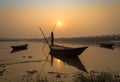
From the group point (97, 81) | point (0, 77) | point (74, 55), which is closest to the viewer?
point (97, 81)

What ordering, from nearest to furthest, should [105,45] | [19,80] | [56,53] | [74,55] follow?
[19,80] → [74,55] → [56,53] → [105,45]

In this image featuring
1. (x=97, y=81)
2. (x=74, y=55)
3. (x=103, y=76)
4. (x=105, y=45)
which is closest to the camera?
(x=97, y=81)

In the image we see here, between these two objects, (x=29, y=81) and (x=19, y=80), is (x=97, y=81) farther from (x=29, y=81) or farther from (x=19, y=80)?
A: (x=19, y=80)

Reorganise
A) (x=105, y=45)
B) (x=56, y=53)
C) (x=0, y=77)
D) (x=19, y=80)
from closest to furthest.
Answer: (x=19, y=80)
(x=0, y=77)
(x=56, y=53)
(x=105, y=45)

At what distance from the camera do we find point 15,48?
5150cm

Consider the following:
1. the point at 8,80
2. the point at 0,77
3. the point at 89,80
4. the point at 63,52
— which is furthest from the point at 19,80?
the point at 63,52

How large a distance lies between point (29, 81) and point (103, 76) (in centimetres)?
460

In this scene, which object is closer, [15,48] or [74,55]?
[74,55]

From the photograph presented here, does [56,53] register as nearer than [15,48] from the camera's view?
Yes

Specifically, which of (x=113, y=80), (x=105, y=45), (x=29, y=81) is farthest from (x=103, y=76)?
(x=105, y=45)

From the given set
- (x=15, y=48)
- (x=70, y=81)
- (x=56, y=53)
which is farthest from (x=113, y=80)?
(x=15, y=48)

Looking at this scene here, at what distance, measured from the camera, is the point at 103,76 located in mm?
11375

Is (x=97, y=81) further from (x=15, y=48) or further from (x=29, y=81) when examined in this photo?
(x=15, y=48)

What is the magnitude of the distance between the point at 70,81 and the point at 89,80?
287 centimetres
